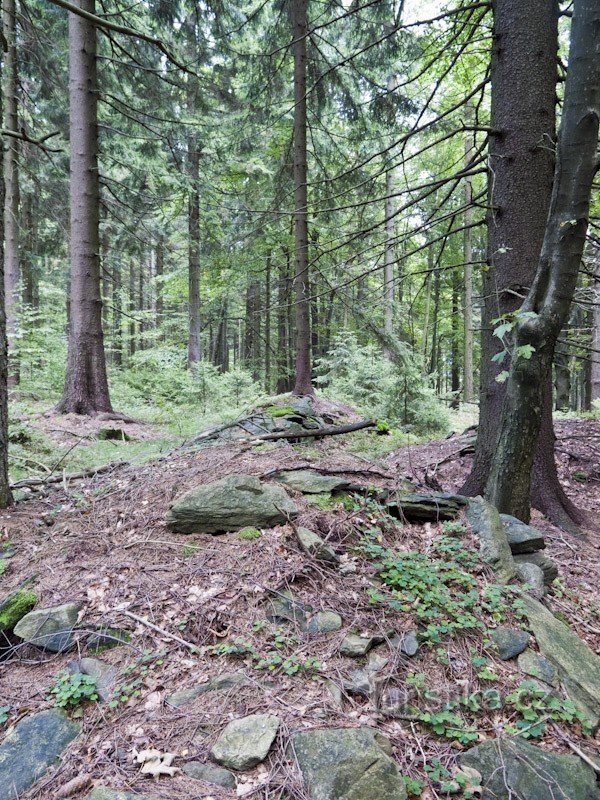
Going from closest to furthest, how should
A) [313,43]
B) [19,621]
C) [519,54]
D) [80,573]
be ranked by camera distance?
[19,621], [80,573], [519,54], [313,43]

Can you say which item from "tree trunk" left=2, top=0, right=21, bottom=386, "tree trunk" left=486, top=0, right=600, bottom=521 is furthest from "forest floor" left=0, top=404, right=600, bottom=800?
"tree trunk" left=2, top=0, right=21, bottom=386

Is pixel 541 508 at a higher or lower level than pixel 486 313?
lower

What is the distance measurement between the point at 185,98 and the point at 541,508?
1560 centimetres

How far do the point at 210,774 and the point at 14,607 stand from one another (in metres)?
1.57

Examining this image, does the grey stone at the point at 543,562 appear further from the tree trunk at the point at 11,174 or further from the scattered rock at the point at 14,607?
the tree trunk at the point at 11,174

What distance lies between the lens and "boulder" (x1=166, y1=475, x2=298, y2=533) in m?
3.24

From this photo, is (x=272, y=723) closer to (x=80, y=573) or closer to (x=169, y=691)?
(x=169, y=691)

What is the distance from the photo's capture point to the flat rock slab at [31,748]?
5.43ft

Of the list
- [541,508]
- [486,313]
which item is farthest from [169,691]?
[486,313]

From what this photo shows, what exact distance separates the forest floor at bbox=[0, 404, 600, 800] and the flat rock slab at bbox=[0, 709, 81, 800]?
0.18 feet

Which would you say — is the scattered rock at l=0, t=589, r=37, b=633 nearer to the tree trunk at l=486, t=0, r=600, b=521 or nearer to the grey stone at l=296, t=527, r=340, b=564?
the grey stone at l=296, t=527, r=340, b=564

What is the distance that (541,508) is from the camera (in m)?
4.23

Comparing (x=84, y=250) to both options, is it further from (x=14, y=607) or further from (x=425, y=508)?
(x=425, y=508)

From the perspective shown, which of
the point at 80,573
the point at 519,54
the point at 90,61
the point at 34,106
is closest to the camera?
the point at 80,573
